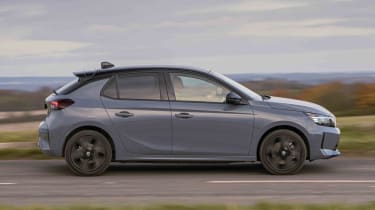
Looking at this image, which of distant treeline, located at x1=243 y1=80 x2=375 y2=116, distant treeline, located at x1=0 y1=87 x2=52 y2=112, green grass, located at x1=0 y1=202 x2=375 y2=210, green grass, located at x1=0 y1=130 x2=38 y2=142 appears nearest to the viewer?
green grass, located at x1=0 y1=202 x2=375 y2=210

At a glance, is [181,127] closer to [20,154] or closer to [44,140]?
[44,140]

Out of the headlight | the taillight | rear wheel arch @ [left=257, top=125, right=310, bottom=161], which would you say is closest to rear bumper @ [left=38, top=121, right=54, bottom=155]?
the taillight

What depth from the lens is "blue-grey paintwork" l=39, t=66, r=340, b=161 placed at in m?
11.5

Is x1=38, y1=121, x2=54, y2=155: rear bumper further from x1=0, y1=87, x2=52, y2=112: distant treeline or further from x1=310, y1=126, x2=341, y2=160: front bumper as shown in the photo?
x1=0, y1=87, x2=52, y2=112: distant treeline

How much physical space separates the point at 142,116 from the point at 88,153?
92 centimetres

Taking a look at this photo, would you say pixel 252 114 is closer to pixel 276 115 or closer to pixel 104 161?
pixel 276 115

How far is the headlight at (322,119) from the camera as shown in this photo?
→ 1162 cm

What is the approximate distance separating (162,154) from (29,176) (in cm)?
195

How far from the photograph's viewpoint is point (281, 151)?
37.9 ft

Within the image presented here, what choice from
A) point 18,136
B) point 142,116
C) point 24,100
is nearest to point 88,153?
point 142,116

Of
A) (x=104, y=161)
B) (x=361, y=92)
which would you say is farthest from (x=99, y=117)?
(x=361, y=92)

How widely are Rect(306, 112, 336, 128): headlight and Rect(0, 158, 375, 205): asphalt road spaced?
2.35 feet

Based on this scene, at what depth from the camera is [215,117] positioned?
11477 millimetres

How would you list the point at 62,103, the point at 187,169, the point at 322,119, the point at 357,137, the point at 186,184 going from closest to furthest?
the point at 186,184 < the point at 62,103 < the point at 322,119 < the point at 187,169 < the point at 357,137
